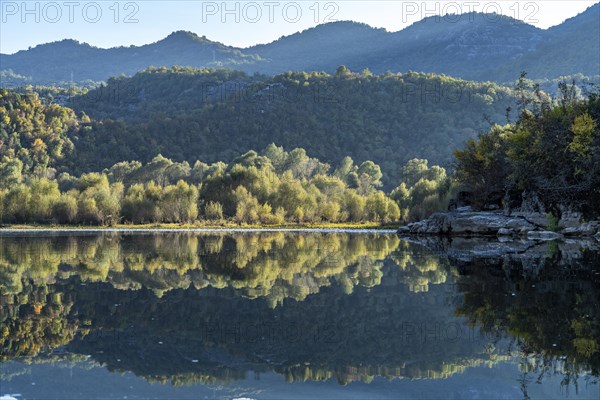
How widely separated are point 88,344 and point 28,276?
10564 millimetres

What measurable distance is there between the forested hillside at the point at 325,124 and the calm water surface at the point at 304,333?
3984 inches

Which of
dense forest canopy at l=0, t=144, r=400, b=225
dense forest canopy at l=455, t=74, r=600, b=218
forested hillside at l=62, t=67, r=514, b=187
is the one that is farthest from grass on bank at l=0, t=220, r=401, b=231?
forested hillside at l=62, t=67, r=514, b=187

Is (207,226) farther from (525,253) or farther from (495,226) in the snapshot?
(525,253)

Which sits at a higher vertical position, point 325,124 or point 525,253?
point 325,124

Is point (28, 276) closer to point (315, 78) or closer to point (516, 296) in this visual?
point (516, 296)

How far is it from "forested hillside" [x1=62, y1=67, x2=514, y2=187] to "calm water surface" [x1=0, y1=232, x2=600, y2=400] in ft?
332

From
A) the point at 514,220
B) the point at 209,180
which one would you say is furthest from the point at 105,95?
the point at 514,220

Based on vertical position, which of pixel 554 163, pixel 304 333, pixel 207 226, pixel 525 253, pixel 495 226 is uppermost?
pixel 554 163

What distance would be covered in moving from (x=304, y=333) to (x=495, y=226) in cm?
3409

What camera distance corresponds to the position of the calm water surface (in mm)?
8594

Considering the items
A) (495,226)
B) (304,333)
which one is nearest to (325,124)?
(495,226)

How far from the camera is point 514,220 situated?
141 feet

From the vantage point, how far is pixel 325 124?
130625 millimetres

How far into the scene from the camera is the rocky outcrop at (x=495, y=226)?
3884cm
